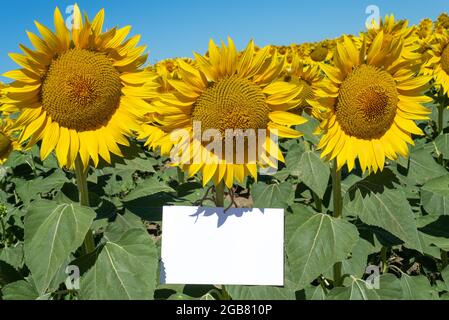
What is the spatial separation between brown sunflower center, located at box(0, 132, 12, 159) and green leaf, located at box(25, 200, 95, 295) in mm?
2623

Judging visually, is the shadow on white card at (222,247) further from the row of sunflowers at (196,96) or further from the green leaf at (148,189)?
the green leaf at (148,189)

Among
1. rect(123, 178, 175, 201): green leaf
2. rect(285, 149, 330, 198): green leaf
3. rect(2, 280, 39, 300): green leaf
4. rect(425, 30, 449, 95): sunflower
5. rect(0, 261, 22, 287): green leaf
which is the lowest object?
rect(2, 280, 39, 300): green leaf

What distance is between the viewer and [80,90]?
183 centimetres

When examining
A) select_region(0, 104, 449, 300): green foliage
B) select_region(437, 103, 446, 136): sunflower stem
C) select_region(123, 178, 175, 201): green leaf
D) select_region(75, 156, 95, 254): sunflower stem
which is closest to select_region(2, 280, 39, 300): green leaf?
select_region(0, 104, 449, 300): green foliage

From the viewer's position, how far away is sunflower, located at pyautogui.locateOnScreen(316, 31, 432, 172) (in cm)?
200

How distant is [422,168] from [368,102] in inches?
32.8

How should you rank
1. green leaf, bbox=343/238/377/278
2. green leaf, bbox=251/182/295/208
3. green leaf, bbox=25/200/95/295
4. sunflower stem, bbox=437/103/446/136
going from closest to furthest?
1. green leaf, bbox=25/200/95/295
2. green leaf, bbox=343/238/377/278
3. green leaf, bbox=251/182/295/208
4. sunflower stem, bbox=437/103/446/136

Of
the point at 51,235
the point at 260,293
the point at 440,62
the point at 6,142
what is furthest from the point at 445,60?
the point at 6,142

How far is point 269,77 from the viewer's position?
1796 mm

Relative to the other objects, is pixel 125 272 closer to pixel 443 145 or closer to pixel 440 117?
pixel 443 145

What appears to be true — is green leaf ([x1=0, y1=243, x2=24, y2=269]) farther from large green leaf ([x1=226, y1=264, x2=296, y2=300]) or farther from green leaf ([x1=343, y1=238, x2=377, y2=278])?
green leaf ([x1=343, y1=238, x2=377, y2=278])

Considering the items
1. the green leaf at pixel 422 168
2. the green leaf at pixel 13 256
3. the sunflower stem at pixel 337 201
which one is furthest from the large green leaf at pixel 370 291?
the green leaf at pixel 13 256

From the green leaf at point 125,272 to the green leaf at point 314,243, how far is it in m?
0.58
